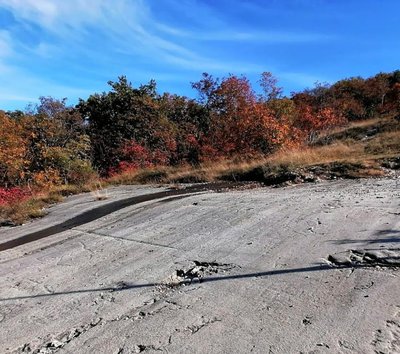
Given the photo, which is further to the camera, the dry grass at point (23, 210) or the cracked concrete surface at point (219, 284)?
the dry grass at point (23, 210)

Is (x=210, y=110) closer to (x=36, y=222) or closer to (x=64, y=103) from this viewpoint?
(x=64, y=103)

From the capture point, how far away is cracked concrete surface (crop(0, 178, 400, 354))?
9.80ft

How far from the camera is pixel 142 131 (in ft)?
82.9

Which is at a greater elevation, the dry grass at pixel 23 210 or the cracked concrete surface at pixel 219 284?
the dry grass at pixel 23 210

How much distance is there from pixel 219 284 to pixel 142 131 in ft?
72.4

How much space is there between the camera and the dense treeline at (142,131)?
1875 centimetres

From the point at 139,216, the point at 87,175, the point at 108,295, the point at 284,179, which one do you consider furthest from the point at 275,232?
the point at 87,175

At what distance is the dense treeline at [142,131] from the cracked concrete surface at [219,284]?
35.7 ft

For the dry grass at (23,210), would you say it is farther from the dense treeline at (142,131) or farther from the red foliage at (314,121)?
the red foliage at (314,121)

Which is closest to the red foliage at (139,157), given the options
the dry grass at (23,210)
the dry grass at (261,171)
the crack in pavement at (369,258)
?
the dry grass at (261,171)

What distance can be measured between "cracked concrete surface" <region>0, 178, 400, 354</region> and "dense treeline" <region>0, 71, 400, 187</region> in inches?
429

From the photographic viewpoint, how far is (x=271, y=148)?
16484 millimetres

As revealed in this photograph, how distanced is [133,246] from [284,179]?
19.3 ft

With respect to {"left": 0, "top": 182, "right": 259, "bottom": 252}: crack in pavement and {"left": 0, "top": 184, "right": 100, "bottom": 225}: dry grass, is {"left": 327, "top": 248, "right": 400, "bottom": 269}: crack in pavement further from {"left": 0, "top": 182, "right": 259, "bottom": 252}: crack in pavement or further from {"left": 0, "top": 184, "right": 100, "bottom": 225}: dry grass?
{"left": 0, "top": 184, "right": 100, "bottom": 225}: dry grass
